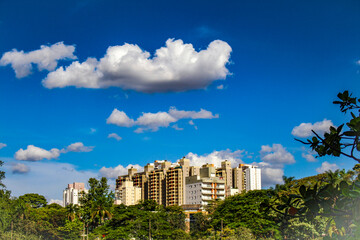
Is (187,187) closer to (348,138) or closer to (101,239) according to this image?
(101,239)

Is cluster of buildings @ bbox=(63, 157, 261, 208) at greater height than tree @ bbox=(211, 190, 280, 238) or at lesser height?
greater

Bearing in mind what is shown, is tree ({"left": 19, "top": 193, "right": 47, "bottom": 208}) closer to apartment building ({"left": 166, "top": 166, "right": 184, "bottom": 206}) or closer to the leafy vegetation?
the leafy vegetation

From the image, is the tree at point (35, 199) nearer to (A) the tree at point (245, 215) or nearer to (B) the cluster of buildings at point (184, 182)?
(B) the cluster of buildings at point (184, 182)

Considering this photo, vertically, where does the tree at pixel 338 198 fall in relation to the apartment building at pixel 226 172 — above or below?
below

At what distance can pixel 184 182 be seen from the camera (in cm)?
7894

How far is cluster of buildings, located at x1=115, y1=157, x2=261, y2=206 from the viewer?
70750mm

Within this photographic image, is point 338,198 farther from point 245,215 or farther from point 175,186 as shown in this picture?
point 175,186

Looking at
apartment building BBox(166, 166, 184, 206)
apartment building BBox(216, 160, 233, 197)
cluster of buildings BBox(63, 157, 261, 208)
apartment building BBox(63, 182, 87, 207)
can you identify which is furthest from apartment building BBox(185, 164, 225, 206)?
apartment building BBox(63, 182, 87, 207)

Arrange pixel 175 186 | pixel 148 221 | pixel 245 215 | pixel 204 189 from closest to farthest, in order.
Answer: pixel 245 215, pixel 148 221, pixel 204 189, pixel 175 186

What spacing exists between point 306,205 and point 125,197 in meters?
97.6

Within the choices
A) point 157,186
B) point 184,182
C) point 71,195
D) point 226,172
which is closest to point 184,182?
point 184,182

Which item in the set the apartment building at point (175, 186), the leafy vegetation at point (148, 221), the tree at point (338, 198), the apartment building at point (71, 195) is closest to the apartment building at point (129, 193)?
the apartment building at point (175, 186)

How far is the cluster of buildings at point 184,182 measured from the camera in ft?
232

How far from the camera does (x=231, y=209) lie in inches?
1182
